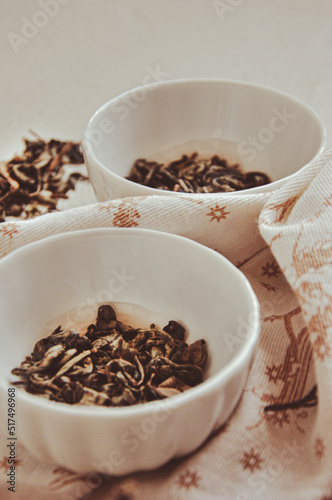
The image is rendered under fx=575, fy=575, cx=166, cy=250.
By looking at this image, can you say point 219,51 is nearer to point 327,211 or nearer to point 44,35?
point 44,35

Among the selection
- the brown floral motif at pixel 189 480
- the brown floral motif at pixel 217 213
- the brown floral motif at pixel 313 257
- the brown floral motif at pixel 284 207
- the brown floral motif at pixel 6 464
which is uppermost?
the brown floral motif at pixel 217 213

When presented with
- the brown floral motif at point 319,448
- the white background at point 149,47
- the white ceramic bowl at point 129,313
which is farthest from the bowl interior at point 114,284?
the white background at point 149,47

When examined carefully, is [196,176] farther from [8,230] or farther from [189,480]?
[189,480]

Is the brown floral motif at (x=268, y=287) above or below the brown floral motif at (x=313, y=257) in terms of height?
below

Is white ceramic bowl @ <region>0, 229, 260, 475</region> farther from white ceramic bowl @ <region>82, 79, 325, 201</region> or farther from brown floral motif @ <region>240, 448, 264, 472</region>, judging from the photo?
white ceramic bowl @ <region>82, 79, 325, 201</region>

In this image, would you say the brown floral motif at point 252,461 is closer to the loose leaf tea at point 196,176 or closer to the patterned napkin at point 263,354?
the patterned napkin at point 263,354

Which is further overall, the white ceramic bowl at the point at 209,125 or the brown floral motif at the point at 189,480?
the white ceramic bowl at the point at 209,125

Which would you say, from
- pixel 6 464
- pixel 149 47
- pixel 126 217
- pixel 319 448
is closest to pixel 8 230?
pixel 126 217
